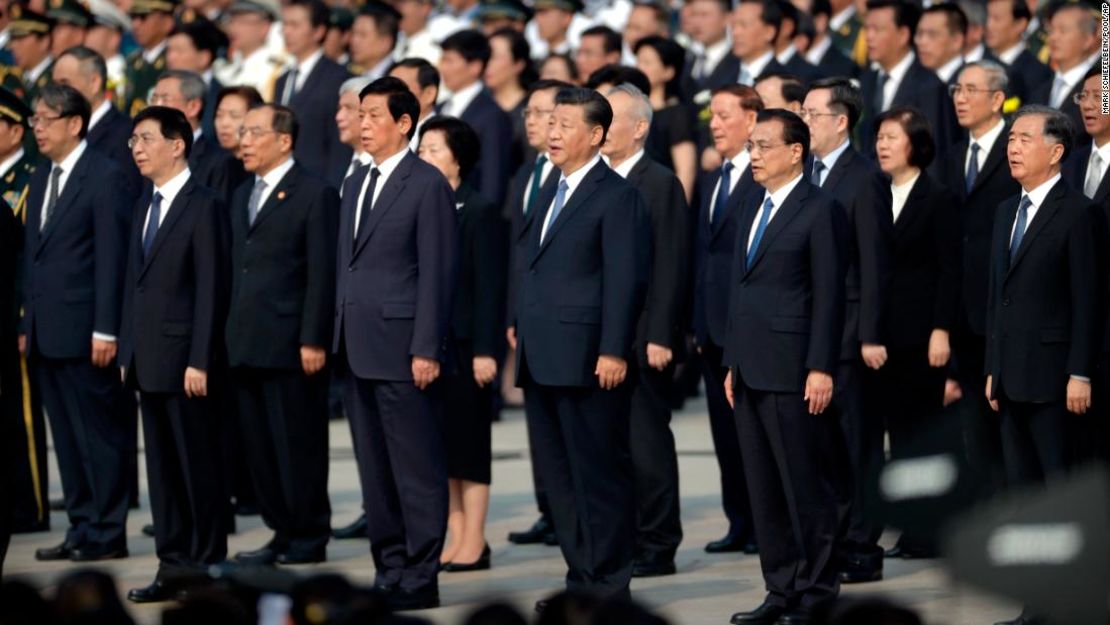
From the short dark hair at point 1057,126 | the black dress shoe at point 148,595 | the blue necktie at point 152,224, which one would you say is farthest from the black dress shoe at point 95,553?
the short dark hair at point 1057,126

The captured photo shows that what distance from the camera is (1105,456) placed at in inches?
374

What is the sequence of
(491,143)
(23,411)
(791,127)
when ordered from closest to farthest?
(791,127) < (23,411) < (491,143)

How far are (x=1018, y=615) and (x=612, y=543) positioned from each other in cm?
164

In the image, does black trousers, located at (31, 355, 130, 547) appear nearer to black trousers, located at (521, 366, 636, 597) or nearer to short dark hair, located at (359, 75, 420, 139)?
short dark hair, located at (359, 75, 420, 139)

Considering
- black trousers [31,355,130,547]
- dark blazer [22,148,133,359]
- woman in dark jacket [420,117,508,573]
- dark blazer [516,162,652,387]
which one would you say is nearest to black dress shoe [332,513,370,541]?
woman in dark jacket [420,117,508,573]

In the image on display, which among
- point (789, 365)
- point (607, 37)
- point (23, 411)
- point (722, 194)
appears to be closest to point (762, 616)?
point (789, 365)

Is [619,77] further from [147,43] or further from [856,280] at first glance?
[147,43]

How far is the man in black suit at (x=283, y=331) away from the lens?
10.8 m

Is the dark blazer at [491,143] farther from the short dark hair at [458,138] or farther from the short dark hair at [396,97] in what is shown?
the short dark hair at [396,97]

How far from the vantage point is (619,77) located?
12070 millimetres

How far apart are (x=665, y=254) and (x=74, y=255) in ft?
9.62

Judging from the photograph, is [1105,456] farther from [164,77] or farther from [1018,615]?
[164,77]

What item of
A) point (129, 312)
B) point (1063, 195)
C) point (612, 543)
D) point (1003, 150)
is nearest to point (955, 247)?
point (1003, 150)

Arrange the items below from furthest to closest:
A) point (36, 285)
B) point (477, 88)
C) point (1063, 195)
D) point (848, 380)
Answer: point (477, 88) < point (36, 285) < point (848, 380) < point (1063, 195)
